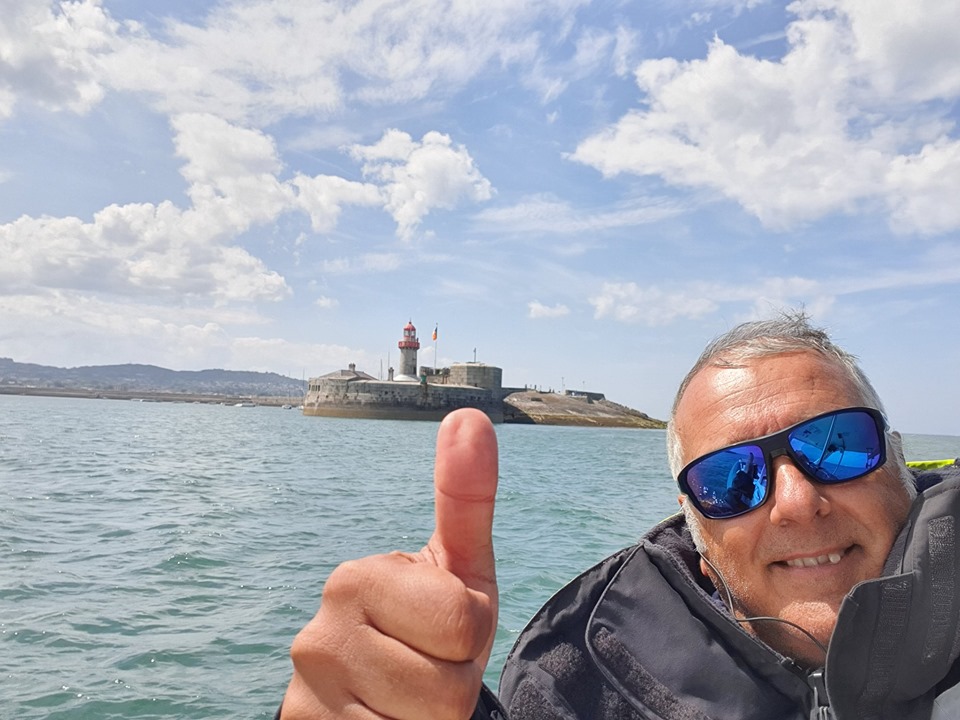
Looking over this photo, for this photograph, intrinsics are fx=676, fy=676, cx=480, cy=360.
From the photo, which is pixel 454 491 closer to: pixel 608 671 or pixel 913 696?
pixel 608 671

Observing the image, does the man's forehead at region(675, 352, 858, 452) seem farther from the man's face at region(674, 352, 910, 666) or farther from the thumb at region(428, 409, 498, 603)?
the thumb at region(428, 409, 498, 603)

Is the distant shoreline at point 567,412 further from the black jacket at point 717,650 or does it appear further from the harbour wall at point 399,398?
the black jacket at point 717,650

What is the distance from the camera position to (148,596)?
23.3 feet

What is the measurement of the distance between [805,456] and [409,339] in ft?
219

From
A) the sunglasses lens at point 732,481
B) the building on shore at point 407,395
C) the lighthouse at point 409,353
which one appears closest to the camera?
the sunglasses lens at point 732,481

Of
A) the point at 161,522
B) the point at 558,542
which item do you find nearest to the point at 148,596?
the point at 161,522

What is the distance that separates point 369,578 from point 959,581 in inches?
55.4

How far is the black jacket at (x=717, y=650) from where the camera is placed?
61.2 inches

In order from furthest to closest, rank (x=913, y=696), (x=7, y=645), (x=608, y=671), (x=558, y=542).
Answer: (x=558, y=542) < (x=7, y=645) < (x=608, y=671) < (x=913, y=696)

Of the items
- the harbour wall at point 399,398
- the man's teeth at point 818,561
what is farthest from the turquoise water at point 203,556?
the harbour wall at point 399,398

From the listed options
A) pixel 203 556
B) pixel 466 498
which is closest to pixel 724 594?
pixel 466 498

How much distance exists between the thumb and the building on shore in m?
55.4

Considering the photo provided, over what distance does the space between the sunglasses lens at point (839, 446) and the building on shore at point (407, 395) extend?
179ft

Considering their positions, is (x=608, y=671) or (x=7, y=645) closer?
(x=608, y=671)
